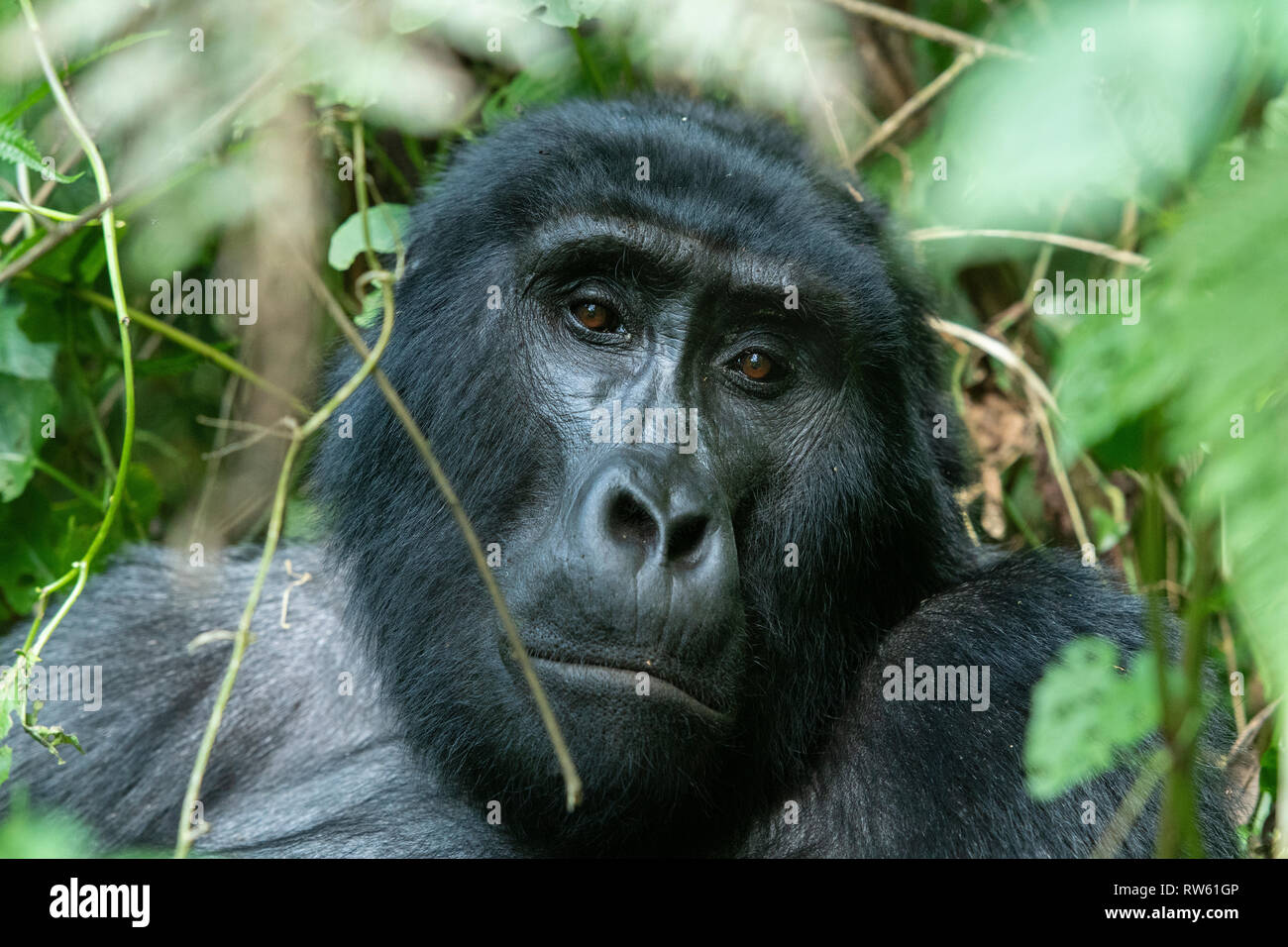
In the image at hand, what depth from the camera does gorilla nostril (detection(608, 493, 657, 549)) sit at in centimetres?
231

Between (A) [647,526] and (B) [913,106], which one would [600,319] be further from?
(B) [913,106]

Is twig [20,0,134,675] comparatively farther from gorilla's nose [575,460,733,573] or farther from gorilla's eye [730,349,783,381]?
gorilla's eye [730,349,783,381]

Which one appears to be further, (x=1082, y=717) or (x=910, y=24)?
(x=910, y=24)

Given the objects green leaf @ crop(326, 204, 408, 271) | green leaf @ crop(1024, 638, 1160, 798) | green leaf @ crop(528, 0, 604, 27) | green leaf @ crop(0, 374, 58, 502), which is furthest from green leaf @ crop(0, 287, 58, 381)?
green leaf @ crop(1024, 638, 1160, 798)

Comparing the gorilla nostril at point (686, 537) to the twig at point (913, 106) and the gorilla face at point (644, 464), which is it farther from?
the twig at point (913, 106)

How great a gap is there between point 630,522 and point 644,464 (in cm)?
13

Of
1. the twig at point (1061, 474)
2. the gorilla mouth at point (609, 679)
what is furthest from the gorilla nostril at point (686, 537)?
the twig at point (1061, 474)

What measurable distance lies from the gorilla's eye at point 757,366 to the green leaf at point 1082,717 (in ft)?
4.44

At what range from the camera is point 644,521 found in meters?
2.32

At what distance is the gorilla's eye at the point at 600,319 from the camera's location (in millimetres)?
2822

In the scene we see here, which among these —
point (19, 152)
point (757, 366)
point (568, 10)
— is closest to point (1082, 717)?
point (757, 366)

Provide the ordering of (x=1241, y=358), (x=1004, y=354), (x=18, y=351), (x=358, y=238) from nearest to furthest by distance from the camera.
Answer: (x=1241, y=358) < (x=358, y=238) < (x=18, y=351) < (x=1004, y=354)

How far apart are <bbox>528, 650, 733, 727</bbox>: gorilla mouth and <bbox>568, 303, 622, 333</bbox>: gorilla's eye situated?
2.69ft

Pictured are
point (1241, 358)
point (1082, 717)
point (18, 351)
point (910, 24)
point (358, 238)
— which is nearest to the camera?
point (1241, 358)
